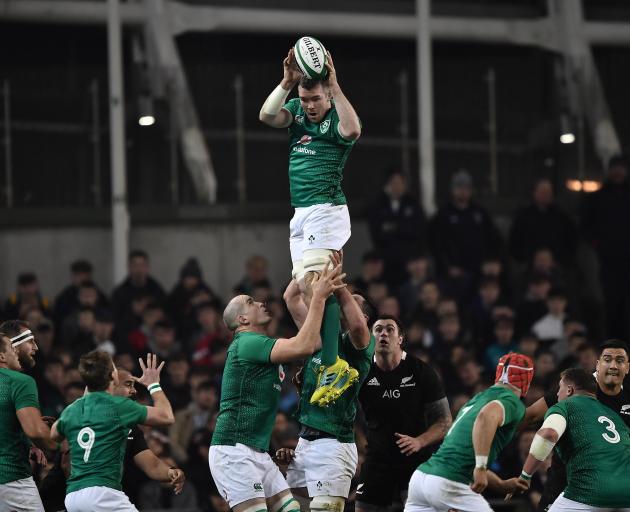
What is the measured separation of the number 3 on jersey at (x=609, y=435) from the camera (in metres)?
11.7

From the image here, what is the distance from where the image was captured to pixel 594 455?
11.7m

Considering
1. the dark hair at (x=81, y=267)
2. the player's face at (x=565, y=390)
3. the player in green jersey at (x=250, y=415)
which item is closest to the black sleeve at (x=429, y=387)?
the player's face at (x=565, y=390)

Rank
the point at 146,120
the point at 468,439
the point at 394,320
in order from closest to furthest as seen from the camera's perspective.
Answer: the point at 468,439, the point at 394,320, the point at 146,120

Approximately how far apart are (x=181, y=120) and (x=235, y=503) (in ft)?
33.5

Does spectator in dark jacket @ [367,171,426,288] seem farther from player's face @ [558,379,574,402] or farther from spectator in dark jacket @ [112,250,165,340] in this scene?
player's face @ [558,379,574,402]

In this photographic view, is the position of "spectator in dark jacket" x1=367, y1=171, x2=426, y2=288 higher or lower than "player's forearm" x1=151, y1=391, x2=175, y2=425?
higher

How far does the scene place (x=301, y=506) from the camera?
12828 millimetres

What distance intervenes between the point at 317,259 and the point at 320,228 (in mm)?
236

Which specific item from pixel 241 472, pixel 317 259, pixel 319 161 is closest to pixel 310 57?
pixel 319 161

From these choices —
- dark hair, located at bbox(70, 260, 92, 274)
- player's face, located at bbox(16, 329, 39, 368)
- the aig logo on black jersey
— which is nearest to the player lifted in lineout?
the aig logo on black jersey

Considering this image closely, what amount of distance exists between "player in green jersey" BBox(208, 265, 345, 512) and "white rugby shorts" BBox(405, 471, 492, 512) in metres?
0.98

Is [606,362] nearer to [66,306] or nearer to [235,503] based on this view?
[235,503]

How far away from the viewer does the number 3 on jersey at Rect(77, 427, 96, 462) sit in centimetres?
1127

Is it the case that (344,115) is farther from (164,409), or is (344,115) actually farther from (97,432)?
(97,432)
